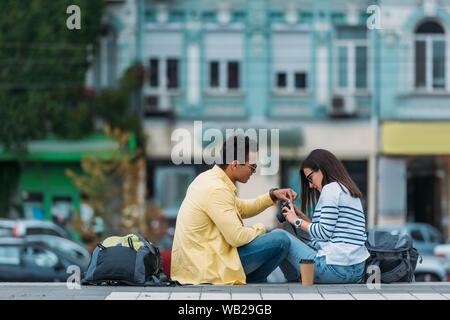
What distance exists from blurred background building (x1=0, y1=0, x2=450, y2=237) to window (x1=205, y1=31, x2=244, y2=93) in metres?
0.03

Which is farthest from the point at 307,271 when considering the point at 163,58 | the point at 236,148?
the point at 163,58

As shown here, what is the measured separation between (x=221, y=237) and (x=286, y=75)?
19643 mm

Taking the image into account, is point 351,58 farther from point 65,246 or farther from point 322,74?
point 65,246

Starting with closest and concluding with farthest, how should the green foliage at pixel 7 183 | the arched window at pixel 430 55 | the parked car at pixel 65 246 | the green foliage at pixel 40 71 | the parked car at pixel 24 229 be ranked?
the parked car at pixel 65 246 < the parked car at pixel 24 229 < the green foliage at pixel 40 71 < the green foliage at pixel 7 183 < the arched window at pixel 430 55

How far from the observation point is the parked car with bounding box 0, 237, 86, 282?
1634 centimetres

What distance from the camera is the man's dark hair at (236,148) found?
26.1 feet

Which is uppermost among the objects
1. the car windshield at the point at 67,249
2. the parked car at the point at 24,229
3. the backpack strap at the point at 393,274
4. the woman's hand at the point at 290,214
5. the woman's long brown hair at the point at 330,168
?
the woman's long brown hair at the point at 330,168

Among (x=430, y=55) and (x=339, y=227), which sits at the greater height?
(x=430, y=55)

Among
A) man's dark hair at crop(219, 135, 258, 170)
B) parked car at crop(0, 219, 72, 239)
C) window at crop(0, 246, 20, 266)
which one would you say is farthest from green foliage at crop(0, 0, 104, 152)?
man's dark hair at crop(219, 135, 258, 170)

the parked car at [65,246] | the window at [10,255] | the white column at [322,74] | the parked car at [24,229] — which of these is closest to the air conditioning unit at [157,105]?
the white column at [322,74]

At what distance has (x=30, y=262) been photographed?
54.2 ft

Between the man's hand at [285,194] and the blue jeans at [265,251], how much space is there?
1.24ft

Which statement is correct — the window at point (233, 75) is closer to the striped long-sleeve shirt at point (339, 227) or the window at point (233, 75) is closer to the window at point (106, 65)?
the window at point (106, 65)

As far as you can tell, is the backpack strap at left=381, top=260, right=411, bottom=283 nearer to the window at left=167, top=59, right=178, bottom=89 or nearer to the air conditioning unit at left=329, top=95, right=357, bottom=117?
the air conditioning unit at left=329, top=95, right=357, bottom=117
